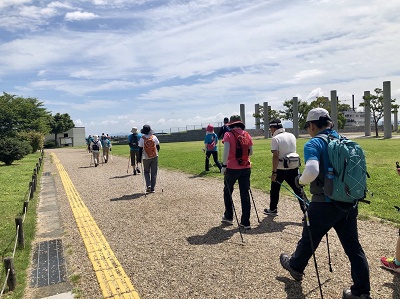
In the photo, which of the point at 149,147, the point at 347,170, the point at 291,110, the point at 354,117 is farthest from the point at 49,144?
the point at 354,117

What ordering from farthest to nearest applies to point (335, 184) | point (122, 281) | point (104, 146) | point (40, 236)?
point (104, 146) < point (40, 236) < point (122, 281) < point (335, 184)

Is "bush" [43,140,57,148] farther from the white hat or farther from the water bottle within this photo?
the water bottle

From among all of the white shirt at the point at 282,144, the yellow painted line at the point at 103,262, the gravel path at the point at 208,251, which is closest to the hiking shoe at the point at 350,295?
the gravel path at the point at 208,251

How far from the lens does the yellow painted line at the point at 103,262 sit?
3969mm

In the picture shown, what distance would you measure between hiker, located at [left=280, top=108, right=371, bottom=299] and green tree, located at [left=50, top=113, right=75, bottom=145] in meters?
78.3

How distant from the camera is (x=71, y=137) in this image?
84.7 m

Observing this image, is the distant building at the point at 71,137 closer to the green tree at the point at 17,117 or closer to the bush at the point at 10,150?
the green tree at the point at 17,117

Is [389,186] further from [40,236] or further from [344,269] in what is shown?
[40,236]

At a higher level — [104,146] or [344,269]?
[104,146]

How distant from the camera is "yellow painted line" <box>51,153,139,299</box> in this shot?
397cm

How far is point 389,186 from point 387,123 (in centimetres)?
3619

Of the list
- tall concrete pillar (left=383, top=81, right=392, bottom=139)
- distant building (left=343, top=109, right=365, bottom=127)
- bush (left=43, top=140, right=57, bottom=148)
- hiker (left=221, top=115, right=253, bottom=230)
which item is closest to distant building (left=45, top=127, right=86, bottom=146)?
bush (left=43, top=140, right=57, bottom=148)

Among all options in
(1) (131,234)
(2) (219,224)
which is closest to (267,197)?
(2) (219,224)

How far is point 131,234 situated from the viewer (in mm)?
6109
